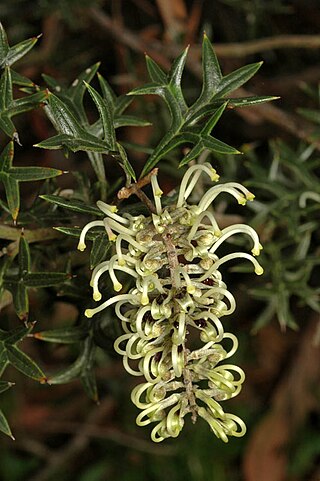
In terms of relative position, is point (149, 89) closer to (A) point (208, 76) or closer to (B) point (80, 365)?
(A) point (208, 76)

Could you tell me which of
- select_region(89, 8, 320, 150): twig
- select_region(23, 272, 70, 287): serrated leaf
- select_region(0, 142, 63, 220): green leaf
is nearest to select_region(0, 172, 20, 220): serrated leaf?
select_region(0, 142, 63, 220): green leaf

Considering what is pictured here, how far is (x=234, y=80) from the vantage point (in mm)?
839

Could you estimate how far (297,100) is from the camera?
1.66 meters

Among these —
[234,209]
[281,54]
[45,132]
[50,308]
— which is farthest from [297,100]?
[50,308]

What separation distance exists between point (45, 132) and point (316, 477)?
1149 mm

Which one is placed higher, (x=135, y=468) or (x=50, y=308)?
(x=50, y=308)

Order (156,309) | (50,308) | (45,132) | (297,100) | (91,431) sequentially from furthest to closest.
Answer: (91,431) → (45,132) → (297,100) → (50,308) → (156,309)

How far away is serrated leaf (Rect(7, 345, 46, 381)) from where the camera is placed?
89cm

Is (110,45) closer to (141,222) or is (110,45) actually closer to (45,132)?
(45,132)

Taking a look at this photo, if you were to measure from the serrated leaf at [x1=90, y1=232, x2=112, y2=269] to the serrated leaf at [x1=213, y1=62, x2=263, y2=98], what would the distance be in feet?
0.72

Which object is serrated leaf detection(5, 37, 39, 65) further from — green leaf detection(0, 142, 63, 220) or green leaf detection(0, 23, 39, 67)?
green leaf detection(0, 142, 63, 220)

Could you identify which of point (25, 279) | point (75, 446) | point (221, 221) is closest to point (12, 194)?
point (25, 279)

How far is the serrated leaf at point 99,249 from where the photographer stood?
2.51 feet

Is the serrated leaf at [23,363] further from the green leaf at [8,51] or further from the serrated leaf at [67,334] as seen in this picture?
the green leaf at [8,51]
